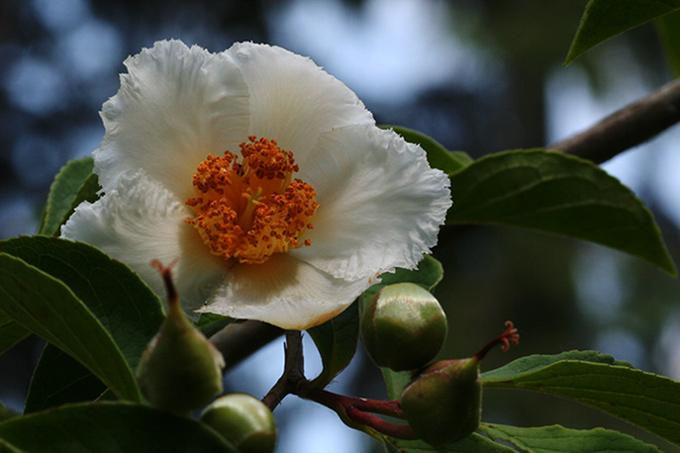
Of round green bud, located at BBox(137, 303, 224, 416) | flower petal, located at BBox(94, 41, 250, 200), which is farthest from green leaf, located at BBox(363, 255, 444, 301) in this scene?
round green bud, located at BBox(137, 303, 224, 416)

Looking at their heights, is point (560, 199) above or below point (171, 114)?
below

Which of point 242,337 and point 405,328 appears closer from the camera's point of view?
point 405,328

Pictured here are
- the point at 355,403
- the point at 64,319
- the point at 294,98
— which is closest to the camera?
the point at 64,319

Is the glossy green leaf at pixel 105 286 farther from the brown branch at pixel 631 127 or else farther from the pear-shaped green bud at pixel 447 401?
the brown branch at pixel 631 127

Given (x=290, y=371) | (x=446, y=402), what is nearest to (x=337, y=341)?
(x=290, y=371)

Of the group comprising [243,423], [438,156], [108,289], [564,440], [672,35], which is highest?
[672,35]

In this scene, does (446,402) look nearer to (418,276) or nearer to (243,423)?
(243,423)
